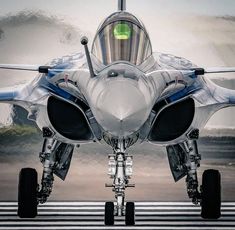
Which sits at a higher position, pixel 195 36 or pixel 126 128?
pixel 195 36

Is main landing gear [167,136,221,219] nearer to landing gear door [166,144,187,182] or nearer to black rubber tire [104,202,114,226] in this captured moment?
landing gear door [166,144,187,182]

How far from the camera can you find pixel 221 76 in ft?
46.0

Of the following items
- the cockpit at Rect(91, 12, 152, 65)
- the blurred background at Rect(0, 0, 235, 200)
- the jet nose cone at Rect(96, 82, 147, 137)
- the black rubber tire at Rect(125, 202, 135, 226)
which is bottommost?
the black rubber tire at Rect(125, 202, 135, 226)

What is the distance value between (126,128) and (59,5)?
286 inches

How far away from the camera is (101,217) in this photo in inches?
429

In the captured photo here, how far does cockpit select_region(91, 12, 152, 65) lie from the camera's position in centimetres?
822

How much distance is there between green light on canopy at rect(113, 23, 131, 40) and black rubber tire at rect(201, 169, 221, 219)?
84.7 inches

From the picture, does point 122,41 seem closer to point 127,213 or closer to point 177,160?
point 127,213

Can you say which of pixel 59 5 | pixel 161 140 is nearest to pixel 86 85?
pixel 161 140

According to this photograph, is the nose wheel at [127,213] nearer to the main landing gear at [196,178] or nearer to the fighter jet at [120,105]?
the fighter jet at [120,105]

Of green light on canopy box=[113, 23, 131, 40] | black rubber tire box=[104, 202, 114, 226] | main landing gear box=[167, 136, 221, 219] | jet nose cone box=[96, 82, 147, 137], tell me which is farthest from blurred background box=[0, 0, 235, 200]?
jet nose cone box=[96, 82, 147, 137]

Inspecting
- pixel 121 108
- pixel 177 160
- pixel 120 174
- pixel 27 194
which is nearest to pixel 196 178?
pixel 177 160

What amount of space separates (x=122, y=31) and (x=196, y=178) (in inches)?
86.8

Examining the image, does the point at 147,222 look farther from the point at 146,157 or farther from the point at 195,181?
the point at 146,157
